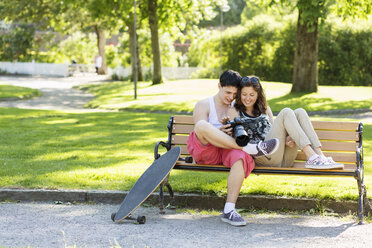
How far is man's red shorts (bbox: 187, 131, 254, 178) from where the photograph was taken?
5.59 meters

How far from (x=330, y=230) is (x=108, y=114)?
38.9 ft

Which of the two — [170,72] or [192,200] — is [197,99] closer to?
[192,200]

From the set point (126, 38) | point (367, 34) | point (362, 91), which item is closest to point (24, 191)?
point (362, 91)

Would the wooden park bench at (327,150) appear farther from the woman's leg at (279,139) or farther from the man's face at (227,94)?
the man's face at (227,94)

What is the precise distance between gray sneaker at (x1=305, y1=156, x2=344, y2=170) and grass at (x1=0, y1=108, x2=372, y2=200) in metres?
0.67

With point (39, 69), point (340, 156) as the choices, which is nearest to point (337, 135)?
point (340, 156)

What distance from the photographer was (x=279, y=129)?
5809 mm

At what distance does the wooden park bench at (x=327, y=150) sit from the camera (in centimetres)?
557

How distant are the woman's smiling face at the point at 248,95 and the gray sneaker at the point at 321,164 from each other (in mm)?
854

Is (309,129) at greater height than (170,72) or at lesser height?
greater

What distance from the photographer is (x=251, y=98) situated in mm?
5926

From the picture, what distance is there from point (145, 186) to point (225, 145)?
2.89 feet

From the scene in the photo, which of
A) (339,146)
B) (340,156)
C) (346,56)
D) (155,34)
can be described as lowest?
(340,156)

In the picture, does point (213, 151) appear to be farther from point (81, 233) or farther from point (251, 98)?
point (81, 233)
